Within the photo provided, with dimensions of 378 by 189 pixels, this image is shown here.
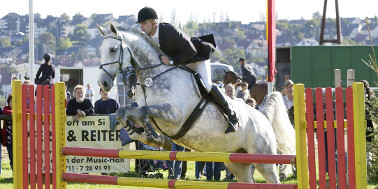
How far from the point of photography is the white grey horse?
7.50 meters

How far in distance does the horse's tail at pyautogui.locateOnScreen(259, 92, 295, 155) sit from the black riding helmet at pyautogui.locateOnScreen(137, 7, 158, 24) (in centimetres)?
198

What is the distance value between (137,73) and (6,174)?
534 centimetres

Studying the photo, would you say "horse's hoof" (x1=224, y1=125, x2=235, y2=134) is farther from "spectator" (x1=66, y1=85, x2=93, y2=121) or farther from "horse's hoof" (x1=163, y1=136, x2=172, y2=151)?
"spectator" (x1=66, y1=85, x2=93, y2=121)

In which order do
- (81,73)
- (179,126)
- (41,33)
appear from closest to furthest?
(179,126)
(81,73)
(41,33)

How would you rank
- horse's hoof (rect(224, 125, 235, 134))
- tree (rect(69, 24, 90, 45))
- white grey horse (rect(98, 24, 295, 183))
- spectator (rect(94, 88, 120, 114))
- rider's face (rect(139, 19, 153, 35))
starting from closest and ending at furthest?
white grey horse (rect(98, 24, 295, 183)) < rider's face (rect(139, 19, 153, 35)) < horse's hoof (rect(224, 125, 235, 134)) < spectator (rect(94, 88, 120, 114)) < tree (rect(69, 24, 90, 45))

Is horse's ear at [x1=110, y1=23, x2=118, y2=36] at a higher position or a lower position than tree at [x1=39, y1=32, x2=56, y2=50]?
lower

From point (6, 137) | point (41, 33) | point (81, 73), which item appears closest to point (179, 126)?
point (6, 137)

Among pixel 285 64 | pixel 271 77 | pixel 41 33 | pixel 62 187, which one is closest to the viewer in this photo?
pixel 62 187

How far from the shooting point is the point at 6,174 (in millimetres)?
12445

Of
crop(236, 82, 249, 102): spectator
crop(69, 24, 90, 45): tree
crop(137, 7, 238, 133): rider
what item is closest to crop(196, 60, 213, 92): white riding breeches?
crop(137, 7, 238, 133): rider

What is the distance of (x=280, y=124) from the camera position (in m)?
9.10

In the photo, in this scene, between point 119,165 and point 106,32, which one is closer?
point 106,32

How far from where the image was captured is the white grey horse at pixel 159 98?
7.50 meters

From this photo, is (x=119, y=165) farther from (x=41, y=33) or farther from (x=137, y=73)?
(x=41, y=33)
